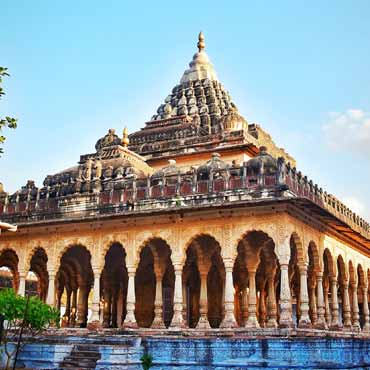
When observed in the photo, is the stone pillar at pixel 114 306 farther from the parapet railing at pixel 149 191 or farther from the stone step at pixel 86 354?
the stone step at pixel 86 354

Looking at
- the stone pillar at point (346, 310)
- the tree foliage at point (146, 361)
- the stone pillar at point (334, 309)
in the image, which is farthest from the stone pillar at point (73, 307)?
the tree foliage at point (146, 361)

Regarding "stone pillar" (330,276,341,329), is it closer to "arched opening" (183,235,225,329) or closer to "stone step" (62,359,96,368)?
"arched opening" (183,235,225,329)

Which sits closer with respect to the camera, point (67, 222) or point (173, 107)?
point (67, 222)

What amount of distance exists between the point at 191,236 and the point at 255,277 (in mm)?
5355

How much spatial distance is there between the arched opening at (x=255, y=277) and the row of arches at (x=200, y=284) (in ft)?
0.13

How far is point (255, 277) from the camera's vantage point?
2570 cm

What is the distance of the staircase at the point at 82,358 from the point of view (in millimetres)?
16953

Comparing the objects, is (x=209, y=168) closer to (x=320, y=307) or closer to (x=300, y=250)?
(x=300, y=250)

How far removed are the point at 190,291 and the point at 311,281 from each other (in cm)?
577

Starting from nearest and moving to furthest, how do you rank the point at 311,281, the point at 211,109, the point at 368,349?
the point at 368,349 → the point at 311,281 → the point at 211,109

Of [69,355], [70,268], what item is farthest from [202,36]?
[69,355]

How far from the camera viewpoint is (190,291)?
89.5 feet

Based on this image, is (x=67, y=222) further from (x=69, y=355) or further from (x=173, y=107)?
(x=173, y=107)

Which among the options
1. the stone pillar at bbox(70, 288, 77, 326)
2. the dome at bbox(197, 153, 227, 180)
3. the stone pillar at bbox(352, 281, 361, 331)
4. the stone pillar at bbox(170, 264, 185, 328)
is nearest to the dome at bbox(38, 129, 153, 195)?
the dome at bbox(197, 153, 227, 180)
